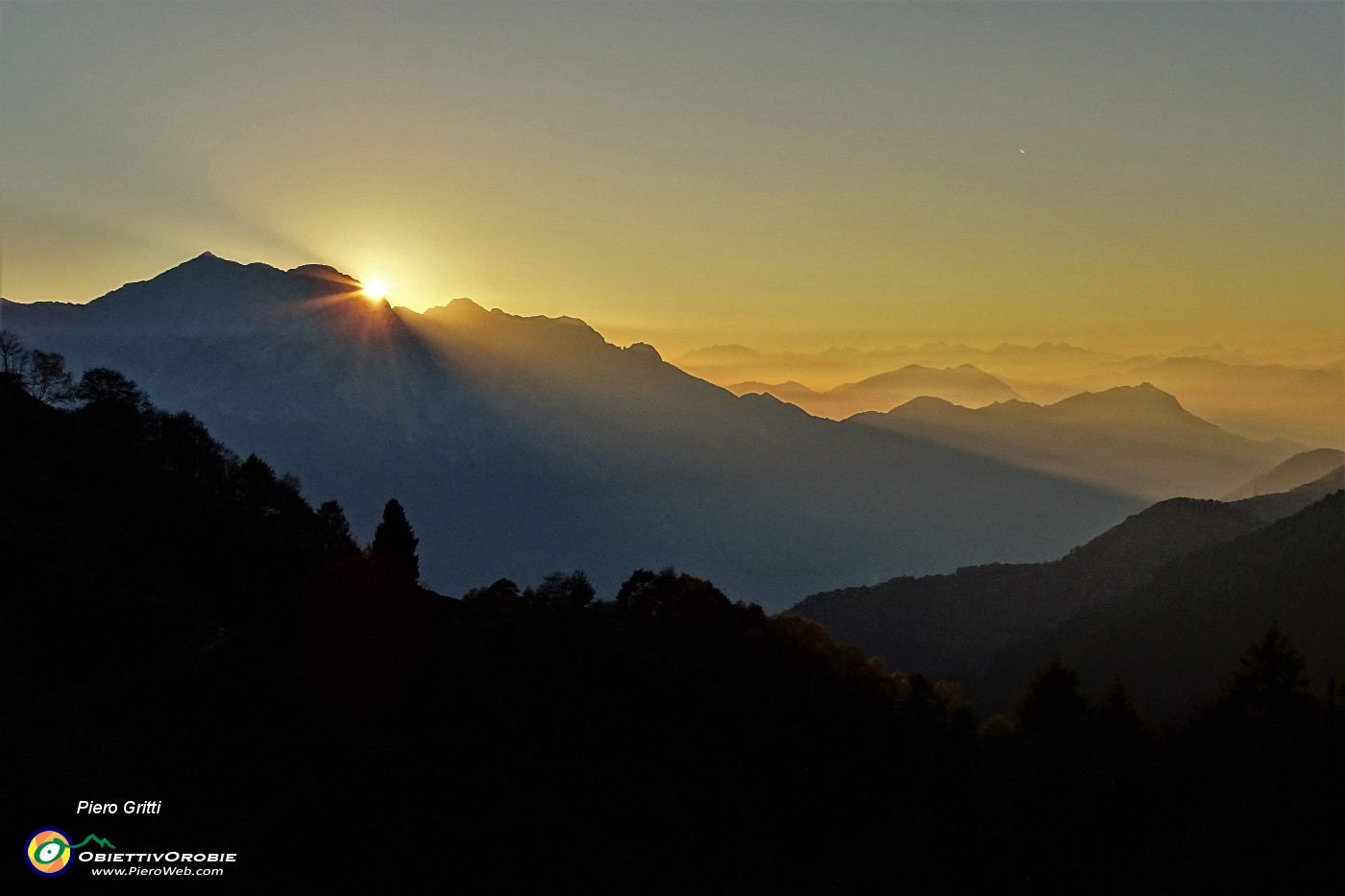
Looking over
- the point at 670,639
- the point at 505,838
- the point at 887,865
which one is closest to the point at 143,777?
the point at 505,838

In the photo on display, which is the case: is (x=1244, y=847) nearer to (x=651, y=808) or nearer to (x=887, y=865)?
(x=887, y=865)

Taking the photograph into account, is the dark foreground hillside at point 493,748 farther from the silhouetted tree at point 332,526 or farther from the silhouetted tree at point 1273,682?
the silhouetted tree at point 332,526

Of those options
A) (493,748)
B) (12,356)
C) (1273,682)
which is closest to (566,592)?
(493,748)

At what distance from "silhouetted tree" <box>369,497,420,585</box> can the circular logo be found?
159 ft

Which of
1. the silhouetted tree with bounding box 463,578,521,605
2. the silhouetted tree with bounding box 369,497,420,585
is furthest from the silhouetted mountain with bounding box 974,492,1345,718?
the silhouetted tree with bounding box 369,497,420,585

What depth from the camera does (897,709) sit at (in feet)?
298

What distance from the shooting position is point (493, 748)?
54.0 m

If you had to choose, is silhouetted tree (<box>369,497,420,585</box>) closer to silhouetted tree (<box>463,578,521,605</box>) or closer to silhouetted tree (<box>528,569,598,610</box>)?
silhouetted tree (<box>463,578,521,605</box>)

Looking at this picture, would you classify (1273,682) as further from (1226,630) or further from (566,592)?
(1226,630)

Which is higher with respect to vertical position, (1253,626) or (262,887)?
(262,887)

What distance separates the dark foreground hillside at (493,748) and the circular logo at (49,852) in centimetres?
42

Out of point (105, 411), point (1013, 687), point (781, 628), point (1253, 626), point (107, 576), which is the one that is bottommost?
point (1013, 687)

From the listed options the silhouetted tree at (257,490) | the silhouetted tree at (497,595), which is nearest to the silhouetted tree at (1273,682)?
the silhouetted tree at (497,595)

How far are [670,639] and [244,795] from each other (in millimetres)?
58468
